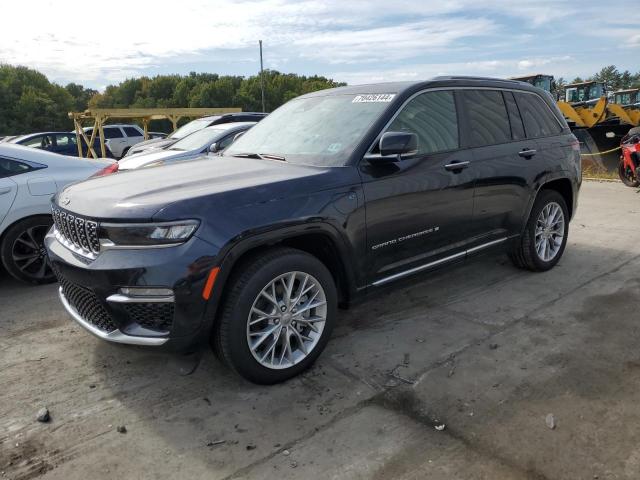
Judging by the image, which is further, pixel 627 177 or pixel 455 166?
pixel 627 177

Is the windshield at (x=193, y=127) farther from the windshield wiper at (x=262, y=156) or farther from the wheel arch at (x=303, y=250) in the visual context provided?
the wheel arch at (x=303, y=250)

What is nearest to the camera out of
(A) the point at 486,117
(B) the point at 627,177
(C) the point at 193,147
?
(A) the point at 486,117

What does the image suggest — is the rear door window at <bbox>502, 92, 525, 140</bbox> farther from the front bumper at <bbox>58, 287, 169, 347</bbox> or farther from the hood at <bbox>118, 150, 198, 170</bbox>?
the hood at <bbox>118, 150, 198, 170</bbox>

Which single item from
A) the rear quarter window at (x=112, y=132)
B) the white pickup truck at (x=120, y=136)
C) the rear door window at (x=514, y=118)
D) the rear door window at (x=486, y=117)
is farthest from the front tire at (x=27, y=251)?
the rear quarter window at (x=112, y=132)

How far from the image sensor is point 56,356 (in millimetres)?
3691

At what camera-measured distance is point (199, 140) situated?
925cm

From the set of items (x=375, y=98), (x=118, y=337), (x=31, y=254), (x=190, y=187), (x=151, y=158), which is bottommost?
(x=31, y=254)

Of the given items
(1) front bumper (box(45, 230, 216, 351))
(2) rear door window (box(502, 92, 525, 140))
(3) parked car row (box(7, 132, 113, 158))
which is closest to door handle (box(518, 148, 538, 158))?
(2) rear door window (box(502, 92, 525, 140))

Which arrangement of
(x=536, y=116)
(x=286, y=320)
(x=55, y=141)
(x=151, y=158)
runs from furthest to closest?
1. (x=55, y=141)
2. (x=151, y=158)
3. (x=536, y=116)
4. (x=286, y=320)

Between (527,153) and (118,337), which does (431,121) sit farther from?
(118,337)

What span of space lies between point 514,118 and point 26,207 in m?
4.81

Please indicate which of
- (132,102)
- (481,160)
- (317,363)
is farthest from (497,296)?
(132,102)

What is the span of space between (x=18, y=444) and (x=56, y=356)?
1047 mm

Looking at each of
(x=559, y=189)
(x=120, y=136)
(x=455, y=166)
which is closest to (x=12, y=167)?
(x=455, y=166)
